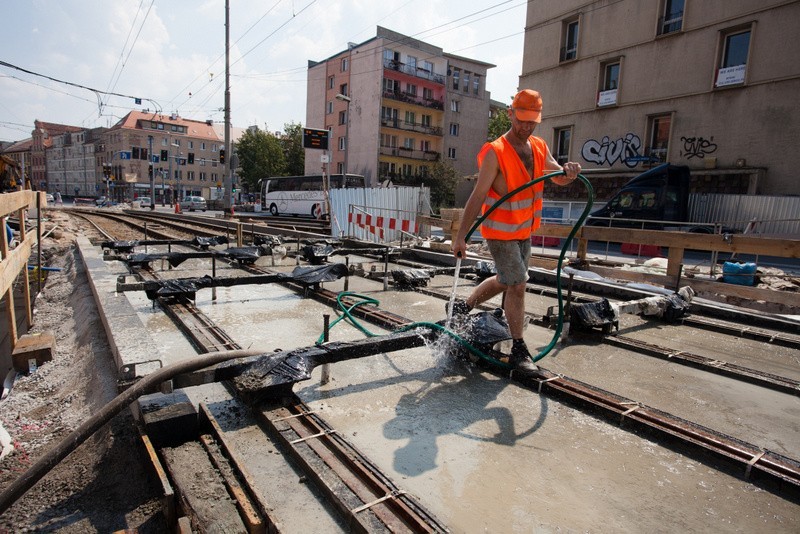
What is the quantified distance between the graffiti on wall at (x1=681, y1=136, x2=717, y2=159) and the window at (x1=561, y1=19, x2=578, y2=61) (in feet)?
25.0

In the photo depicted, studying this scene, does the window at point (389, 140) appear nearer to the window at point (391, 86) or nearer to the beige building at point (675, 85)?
the window at point (391, 86)

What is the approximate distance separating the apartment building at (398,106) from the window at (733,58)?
2703 centimetres

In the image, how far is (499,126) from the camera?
169ft

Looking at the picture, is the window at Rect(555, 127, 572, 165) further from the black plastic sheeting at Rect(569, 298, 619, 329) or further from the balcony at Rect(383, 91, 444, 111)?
the balcony at Rect(383, 91, 444, 111)

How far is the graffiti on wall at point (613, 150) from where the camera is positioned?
21859 millimetres

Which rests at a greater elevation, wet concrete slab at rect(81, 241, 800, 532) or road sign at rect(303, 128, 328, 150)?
road sign at rect(303, 128, 328, 150)

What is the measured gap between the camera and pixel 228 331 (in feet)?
14.5

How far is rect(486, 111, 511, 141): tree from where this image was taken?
163 feet

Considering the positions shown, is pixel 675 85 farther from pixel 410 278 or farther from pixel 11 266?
pixel 11 266

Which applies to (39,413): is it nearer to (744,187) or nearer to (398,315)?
(398,315)

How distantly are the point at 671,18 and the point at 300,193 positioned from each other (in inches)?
982

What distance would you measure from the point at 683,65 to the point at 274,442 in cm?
2392

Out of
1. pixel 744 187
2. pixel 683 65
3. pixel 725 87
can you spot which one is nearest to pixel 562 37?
pixel 683 65

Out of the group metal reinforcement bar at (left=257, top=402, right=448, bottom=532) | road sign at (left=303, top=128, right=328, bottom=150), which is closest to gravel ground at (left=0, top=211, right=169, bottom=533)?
metal reinforcement bar at (left=257, top=402, right=448, bottom=532)
